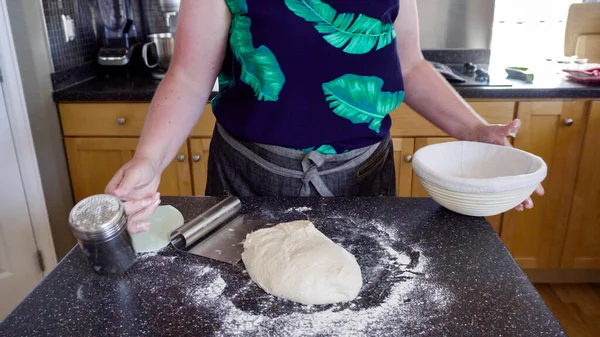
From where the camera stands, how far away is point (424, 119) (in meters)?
1.63

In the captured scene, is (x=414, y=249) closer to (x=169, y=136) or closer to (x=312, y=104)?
(x=312, y=104)

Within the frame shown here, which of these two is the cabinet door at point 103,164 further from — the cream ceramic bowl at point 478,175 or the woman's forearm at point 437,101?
the cream ceramic bowl at point 478,175

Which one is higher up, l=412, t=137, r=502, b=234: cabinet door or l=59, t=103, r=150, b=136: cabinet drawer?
l=59, t=103, r=150, b=136: cabinet drawer

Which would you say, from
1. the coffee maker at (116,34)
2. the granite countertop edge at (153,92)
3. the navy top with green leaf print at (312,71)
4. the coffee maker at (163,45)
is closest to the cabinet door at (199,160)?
the granite countertop edge at (153,92)

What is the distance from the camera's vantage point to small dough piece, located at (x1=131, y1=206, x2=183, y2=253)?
0.72m

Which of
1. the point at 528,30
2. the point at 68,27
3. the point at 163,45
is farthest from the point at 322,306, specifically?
the point at 528,30

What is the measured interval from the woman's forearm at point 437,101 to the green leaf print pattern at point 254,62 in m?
0.29

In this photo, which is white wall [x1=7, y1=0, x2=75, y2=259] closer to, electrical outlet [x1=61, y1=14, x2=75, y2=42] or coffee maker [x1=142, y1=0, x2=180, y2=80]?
electrical outlet [x1=61, y1=14, x2=75, y2=42]

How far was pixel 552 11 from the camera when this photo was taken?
2.07 m

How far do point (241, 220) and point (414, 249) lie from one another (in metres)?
0.28

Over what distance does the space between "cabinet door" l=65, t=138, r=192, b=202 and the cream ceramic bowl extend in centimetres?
107

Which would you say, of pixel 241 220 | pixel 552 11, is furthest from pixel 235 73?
pixel 552 11

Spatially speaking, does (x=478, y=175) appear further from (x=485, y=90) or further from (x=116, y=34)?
(x=116, y=34)

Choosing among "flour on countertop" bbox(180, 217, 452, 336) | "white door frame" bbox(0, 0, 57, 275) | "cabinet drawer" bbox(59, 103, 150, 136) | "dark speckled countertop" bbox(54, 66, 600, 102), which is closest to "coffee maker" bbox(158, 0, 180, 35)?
"dark speckled countertop" bbox(54, 66, 600, 102)
